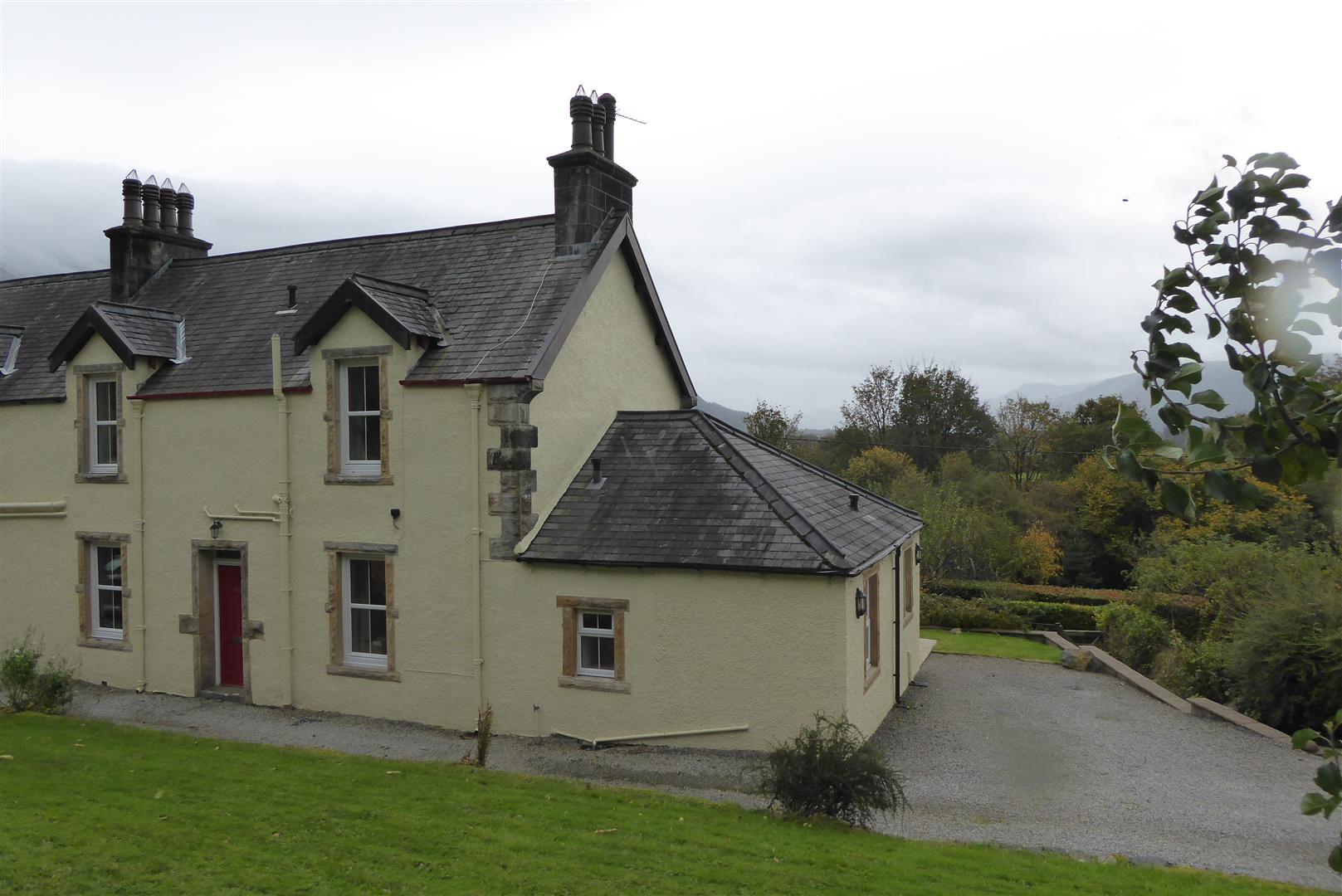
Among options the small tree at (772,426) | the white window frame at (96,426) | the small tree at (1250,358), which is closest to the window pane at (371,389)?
the white window frame at (96,426)

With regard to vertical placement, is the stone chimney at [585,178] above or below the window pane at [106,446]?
above

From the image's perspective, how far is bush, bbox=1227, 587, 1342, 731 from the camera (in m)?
15.8

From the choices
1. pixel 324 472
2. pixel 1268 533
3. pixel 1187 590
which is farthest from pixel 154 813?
pixel 1268 533

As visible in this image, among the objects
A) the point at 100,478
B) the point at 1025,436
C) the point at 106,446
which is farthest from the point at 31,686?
the point at 1025,436

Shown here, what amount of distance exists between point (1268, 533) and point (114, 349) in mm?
35581

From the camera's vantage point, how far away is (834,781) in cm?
1074

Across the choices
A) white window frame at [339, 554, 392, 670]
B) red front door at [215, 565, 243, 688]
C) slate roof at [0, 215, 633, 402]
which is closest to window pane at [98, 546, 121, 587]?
red front door at [215, 565, 243, 688]

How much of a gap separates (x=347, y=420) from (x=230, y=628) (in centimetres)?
497

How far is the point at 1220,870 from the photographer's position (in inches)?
400

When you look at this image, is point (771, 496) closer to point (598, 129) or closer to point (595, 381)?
point (595, 381)

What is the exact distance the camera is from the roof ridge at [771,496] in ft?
43.5

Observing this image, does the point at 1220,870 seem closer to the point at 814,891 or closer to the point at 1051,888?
the point at 1051,888

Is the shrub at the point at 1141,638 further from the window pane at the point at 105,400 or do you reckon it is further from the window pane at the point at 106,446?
the window pane at the point at 105,400

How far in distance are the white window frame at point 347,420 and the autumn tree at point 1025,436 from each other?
4735 centimetres
